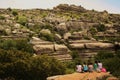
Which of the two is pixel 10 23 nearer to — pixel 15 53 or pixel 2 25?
pixel 2 25

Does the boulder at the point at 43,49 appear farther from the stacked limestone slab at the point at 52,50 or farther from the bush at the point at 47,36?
the bush at the point at 47,36

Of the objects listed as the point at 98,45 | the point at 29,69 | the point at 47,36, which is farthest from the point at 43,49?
the point at 29,69

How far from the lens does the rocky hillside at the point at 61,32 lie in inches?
3696

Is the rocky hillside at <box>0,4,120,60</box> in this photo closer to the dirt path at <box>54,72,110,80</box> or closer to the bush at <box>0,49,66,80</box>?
the bush at <box>0,49,66,80</box>

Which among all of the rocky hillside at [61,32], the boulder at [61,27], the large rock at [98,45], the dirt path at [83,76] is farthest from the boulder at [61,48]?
the dirt path at [83,76]

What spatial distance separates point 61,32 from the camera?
11838cm

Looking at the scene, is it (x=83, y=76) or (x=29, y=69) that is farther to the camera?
(x=29, y=69)

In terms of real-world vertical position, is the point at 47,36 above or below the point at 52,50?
above

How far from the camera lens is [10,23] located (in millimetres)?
115750

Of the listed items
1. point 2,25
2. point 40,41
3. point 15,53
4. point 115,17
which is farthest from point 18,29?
point 115,17

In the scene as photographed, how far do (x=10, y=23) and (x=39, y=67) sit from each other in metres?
58.8

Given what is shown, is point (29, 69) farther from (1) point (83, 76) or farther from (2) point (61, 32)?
(2) point (61, 32)

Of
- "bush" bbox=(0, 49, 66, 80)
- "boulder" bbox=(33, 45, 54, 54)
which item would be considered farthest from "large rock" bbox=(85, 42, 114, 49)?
"bush" bbox=(0, 49, 66, 80)

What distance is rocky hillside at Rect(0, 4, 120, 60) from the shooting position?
93869 mm
